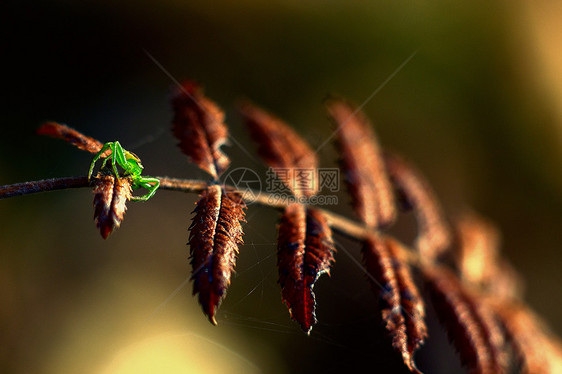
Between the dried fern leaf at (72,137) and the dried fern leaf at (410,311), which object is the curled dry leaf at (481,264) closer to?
the dried fern leaf at (410,311)

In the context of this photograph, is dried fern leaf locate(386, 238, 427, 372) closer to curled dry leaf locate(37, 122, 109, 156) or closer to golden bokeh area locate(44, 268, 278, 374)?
curled dry leaf locate(37, 122, 109, 156)

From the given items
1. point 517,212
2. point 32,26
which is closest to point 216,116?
point 32,26

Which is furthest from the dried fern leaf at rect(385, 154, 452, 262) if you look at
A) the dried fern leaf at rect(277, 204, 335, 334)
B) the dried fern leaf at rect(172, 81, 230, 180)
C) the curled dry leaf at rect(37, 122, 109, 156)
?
the curled dry leaf at rect(37, 122, 109, 156)

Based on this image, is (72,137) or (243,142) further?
(243,142)

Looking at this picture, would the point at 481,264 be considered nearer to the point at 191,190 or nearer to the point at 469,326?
the point at 469,326

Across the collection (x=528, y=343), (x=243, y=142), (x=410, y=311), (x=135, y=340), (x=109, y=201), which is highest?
(x=528, y=343)

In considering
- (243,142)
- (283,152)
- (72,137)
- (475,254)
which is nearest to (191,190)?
(72,137)

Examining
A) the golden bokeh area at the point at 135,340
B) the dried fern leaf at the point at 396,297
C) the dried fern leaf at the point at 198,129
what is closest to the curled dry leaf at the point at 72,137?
the dried fern leaf at the point at 198,129
